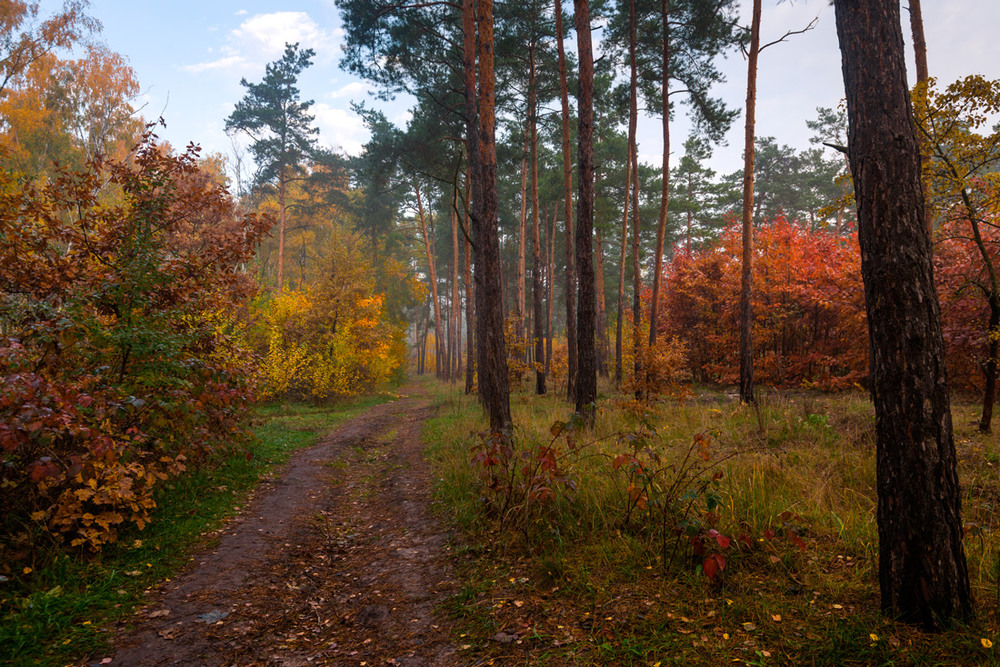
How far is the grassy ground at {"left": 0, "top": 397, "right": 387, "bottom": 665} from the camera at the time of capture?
106 inches

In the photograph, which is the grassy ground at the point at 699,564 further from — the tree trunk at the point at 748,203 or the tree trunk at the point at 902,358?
the tree trunk at the point at 748,203

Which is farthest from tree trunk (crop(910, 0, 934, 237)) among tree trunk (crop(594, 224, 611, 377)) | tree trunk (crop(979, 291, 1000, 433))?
tree trunk (crop(594, 224, 611, 377))

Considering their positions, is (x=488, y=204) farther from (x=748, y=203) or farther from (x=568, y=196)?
(x=748, y=203)

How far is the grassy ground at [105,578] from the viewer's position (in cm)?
269

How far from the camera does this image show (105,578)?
344 centimetres

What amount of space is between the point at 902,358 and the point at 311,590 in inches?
183

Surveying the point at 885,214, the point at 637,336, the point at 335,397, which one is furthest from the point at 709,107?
the point at 335,397

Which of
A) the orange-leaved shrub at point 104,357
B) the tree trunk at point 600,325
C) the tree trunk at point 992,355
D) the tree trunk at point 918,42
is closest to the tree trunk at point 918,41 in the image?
the tree trunk at point 918,42

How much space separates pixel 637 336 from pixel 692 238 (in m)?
23.8

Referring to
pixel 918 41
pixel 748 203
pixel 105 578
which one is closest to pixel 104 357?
pixel 105 578

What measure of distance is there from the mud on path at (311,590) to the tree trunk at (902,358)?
8.79 ft

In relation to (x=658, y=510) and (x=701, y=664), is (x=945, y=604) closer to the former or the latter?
(x=701, y=664)

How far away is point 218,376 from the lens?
17.1 ft

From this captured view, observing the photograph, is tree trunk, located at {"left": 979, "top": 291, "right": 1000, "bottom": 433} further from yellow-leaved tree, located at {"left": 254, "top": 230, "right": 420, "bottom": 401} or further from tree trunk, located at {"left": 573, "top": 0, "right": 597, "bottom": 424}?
yellow-leaved tree, located at {"left": 254, "top": 230, "right": 420, "bottom": 401}
